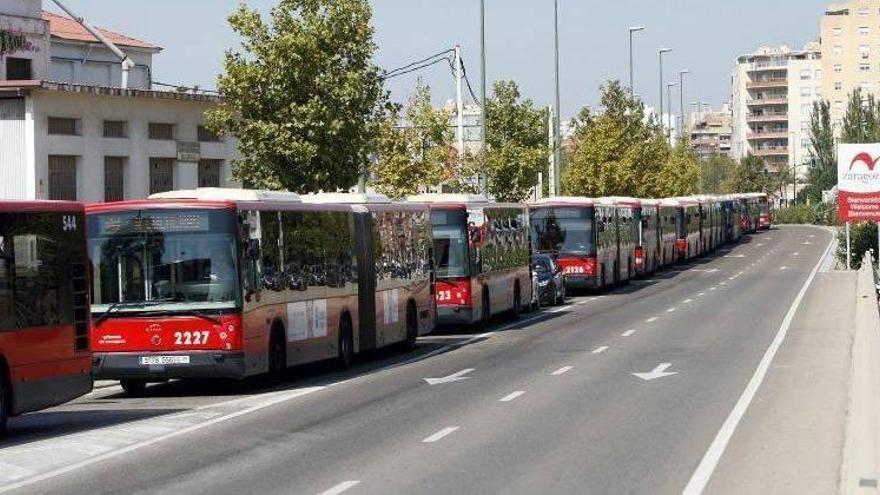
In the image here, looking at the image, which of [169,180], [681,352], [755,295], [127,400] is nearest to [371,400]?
[127,400]

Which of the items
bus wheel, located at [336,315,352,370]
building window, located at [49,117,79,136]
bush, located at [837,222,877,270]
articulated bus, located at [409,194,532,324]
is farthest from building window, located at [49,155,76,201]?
bush, located at [837,222,877,270]

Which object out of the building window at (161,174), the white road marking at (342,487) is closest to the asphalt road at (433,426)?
the white road marking at (342,487)

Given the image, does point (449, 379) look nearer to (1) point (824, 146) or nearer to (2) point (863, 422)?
(2) point (863, 422)

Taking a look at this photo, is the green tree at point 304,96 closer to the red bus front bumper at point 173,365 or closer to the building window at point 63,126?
the building window at point 63,126

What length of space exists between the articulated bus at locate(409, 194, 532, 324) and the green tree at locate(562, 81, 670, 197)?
5298 cm

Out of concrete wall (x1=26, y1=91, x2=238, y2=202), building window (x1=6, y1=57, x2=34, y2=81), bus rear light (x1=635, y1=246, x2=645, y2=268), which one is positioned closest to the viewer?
concrete wall (x1=26, y1=91, x2=238, y2=202)

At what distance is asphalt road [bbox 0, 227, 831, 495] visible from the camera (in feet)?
47.4

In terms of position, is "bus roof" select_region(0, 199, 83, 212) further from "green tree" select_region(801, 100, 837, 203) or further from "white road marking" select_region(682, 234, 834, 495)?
"green tree" select_region(801, 100, 837, 203)

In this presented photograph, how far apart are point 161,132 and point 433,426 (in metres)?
28.9

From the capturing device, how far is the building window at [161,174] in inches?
1791

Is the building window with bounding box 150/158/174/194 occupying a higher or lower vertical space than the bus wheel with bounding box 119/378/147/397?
higher

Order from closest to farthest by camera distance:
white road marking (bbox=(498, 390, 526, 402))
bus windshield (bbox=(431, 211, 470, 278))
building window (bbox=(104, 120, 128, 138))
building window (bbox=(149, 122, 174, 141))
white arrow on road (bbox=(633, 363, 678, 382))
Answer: white road marking (bbox=(498, 390, 526, 402)) < white arrow on road (bbox=(633, 363, 678, 382)) < bus windshield (bbox=(431, 211, 470, 278)) < building window (bbox=(104, 120, 128, 138)) < building window (bbox=(149, 122, 174, 141))

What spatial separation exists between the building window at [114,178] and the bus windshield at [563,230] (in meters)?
16.4

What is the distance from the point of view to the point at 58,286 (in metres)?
19.4
